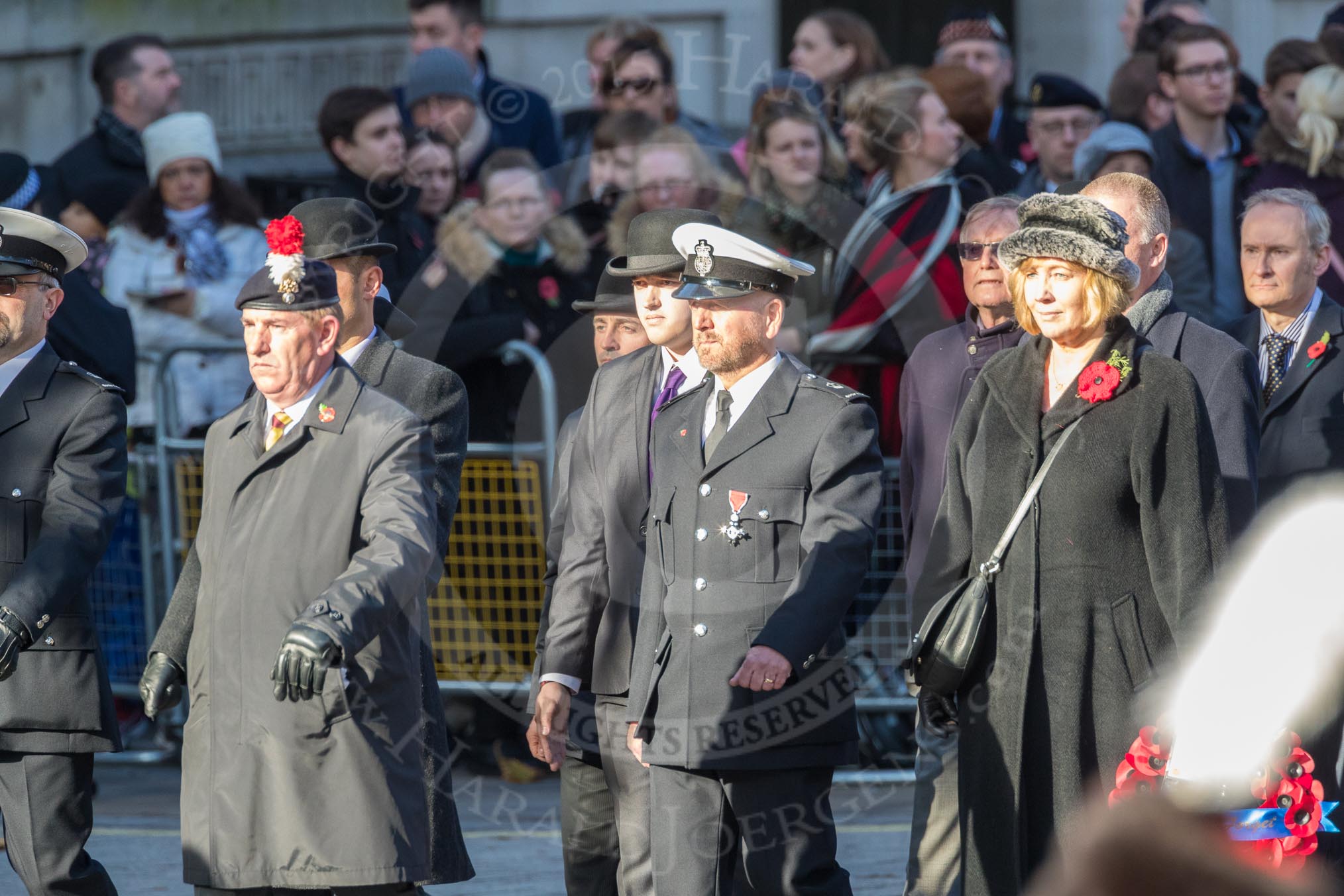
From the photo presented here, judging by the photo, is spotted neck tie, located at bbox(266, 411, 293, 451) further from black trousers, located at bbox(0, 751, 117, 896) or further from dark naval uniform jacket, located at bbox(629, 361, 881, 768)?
black trousers, located at bbox(0, 751, 117, 896)

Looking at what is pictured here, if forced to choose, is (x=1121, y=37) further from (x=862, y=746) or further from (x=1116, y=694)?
(x=1116, y=694)

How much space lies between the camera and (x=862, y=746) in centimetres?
815

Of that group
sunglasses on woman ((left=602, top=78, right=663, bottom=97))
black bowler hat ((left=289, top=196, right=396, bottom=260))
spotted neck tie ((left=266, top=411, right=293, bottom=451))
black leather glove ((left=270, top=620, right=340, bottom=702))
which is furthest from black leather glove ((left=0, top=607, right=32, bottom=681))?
sunglasses on woman ((left=602, top=78, right=663, bottom=97))

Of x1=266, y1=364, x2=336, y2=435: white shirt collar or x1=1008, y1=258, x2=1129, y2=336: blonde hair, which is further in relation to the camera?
A: x1=266, y1=364, x2=336, y2=435: white shirt collar

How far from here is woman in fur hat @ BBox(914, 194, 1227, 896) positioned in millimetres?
4484

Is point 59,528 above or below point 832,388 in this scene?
below

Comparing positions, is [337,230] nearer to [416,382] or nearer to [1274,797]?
[416,382]

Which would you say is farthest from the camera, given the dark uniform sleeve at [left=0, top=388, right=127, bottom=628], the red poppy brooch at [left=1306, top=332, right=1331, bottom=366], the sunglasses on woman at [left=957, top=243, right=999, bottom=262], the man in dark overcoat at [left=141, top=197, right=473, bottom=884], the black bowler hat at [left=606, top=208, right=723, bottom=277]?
the red poppy brooch at [left=1306, top=332, right=1331, bottom=366]

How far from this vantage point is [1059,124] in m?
9.24

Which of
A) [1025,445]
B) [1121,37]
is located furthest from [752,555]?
[1121,37]

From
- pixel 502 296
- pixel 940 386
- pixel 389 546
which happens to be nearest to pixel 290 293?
pixel 389 546

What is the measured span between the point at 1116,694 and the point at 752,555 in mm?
992

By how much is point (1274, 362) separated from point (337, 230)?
309cm

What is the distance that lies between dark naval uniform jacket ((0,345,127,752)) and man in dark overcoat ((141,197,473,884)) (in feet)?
2.32
